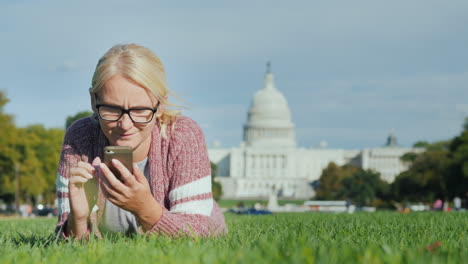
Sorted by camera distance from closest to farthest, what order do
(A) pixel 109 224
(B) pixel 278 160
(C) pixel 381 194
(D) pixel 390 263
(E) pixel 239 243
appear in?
(D) pixel 390 263
(E) pixel 239 243
(A) pixel 109 224
(C) pixel 381 194
(B) pixel 278 160

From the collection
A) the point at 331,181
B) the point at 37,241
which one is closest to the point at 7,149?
the point at 37,241

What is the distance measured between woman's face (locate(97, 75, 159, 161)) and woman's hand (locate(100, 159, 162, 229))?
444 mm

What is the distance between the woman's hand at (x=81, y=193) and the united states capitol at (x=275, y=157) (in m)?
162

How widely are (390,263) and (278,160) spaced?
173847 mm

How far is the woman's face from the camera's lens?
14.8 feet

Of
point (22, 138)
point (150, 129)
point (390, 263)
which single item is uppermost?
point (22, 138)

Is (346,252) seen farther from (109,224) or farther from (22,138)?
(22,138)

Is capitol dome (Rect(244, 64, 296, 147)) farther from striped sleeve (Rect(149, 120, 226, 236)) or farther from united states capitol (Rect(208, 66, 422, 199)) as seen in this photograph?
striped sleeve (Rect(149, 120, 226, 236))

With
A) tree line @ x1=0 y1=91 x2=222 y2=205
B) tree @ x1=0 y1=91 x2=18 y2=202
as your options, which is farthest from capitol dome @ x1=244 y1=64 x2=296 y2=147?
tree @ x1=0 y1=91 x2=18 y2=202

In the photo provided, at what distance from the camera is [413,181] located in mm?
73875

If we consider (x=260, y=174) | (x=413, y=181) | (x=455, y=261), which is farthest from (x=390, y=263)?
(x=260, y=174)

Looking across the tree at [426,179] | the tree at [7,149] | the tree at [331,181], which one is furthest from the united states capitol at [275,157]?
the tree at [7,149]

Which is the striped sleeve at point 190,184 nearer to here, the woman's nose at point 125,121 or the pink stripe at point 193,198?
the pink stripe at point 193,198

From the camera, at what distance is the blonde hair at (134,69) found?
452cm
